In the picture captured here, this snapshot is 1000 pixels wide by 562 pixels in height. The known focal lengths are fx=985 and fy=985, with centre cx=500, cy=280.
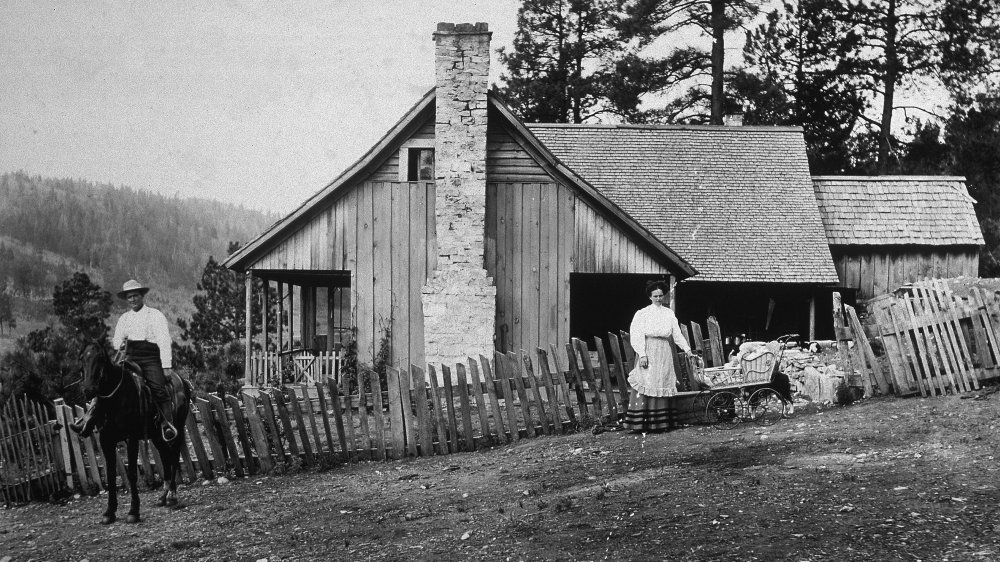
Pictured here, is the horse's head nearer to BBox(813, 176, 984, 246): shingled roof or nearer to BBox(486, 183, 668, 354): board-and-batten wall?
BBox(486, 183, 668, 354): board-and-batten wall

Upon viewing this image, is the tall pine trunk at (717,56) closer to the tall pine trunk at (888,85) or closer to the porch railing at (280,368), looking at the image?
the tall pine trunk at (888,85)

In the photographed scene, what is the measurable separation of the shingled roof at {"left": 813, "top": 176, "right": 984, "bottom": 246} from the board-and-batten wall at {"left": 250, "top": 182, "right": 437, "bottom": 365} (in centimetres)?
1271

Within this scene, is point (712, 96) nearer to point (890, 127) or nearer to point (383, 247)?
point (890, 127)

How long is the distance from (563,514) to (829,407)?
5765mm

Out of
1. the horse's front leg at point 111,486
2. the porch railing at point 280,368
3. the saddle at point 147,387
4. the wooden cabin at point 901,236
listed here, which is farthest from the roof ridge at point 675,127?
the horse's front leg at point 111,486

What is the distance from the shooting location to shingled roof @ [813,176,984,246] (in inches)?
974

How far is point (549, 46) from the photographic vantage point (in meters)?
36.9

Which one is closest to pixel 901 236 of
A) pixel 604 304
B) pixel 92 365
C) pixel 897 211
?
pixel 897 211

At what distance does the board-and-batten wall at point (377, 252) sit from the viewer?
1642 cm

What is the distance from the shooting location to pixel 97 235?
3269cm

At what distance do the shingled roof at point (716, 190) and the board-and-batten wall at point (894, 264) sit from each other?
5.11ft

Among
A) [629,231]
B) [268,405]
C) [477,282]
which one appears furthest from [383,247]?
[268,405]

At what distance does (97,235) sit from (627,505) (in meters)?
28.8

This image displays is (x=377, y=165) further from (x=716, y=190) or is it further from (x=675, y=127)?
(x=675, y=127)
